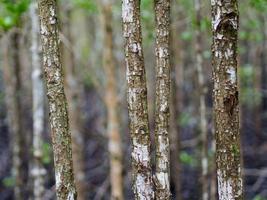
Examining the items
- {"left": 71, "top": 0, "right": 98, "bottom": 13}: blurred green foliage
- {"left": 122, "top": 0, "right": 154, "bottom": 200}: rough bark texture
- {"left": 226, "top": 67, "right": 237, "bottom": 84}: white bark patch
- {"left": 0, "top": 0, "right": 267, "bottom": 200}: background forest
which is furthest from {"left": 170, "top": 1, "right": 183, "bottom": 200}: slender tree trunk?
{"left": 226, "top": 67, "right": 237, "bottom": 84}: white bark patch

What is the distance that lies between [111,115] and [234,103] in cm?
273

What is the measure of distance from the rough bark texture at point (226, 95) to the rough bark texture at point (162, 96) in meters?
0.36

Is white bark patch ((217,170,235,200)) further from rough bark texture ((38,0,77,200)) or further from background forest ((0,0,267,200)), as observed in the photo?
background forest ((0,0,267,200))

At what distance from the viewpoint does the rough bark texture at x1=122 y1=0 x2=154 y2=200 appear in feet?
8.98

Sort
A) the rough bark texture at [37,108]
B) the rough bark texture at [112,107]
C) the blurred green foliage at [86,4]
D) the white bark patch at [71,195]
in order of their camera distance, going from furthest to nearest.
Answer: the blurred green foliage at [86,4], the rough bark texture at [37,108], the rough bark texture at [112,107], the white bark patch at [71,195]

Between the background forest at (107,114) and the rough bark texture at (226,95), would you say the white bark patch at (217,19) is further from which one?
the background forest at (107,114)

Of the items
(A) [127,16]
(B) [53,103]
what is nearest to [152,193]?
(B) [53,103]

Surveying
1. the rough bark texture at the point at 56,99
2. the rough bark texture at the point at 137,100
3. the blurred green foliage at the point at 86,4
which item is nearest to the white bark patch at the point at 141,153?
the rough bark texture at the point at 137,100

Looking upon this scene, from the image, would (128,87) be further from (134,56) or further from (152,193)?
(152,193)

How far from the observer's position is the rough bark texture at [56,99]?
9.07 feet

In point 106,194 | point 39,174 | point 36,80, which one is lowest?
point 106,194

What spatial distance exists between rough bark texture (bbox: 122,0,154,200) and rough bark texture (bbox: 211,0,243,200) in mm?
391

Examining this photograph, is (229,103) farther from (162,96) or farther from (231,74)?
(162,96)

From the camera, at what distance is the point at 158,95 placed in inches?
114
